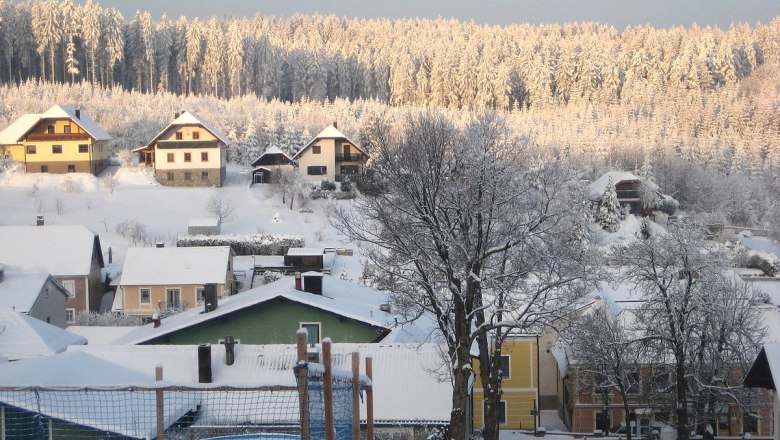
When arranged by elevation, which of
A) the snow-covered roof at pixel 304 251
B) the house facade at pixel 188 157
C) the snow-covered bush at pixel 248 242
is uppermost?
the house facade at pixel 188 157

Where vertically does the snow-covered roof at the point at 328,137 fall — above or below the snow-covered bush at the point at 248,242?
above

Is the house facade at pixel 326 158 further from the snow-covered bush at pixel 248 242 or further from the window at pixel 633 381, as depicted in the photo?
the window at pixel 633 381

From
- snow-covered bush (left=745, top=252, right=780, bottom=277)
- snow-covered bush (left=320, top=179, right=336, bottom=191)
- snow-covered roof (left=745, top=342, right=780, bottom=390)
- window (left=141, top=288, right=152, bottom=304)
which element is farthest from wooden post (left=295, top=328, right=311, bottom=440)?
snow-covered bush (left=320, top=179, right=336, bottom=191)

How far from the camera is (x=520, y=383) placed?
26.2 meters

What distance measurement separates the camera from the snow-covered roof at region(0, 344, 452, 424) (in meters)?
18.2

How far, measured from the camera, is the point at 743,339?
23.7 meters

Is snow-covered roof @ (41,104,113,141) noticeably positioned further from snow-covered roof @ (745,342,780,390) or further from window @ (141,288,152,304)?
snow-covered roof @ (745,342,780,390)

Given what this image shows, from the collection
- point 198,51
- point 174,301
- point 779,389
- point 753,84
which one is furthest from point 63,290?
point 753,84

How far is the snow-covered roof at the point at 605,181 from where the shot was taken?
54.2 m

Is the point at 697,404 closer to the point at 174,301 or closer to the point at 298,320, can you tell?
the point at 298,320

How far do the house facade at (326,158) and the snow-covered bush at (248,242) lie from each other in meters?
15.5

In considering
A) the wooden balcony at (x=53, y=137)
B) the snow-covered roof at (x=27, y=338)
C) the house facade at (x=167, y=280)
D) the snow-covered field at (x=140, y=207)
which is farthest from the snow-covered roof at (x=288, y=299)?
the wooden balcony at (x=53, y=137)

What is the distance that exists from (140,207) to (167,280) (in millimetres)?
14807

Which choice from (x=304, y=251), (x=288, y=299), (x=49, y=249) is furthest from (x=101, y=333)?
(x=304, y=251)
